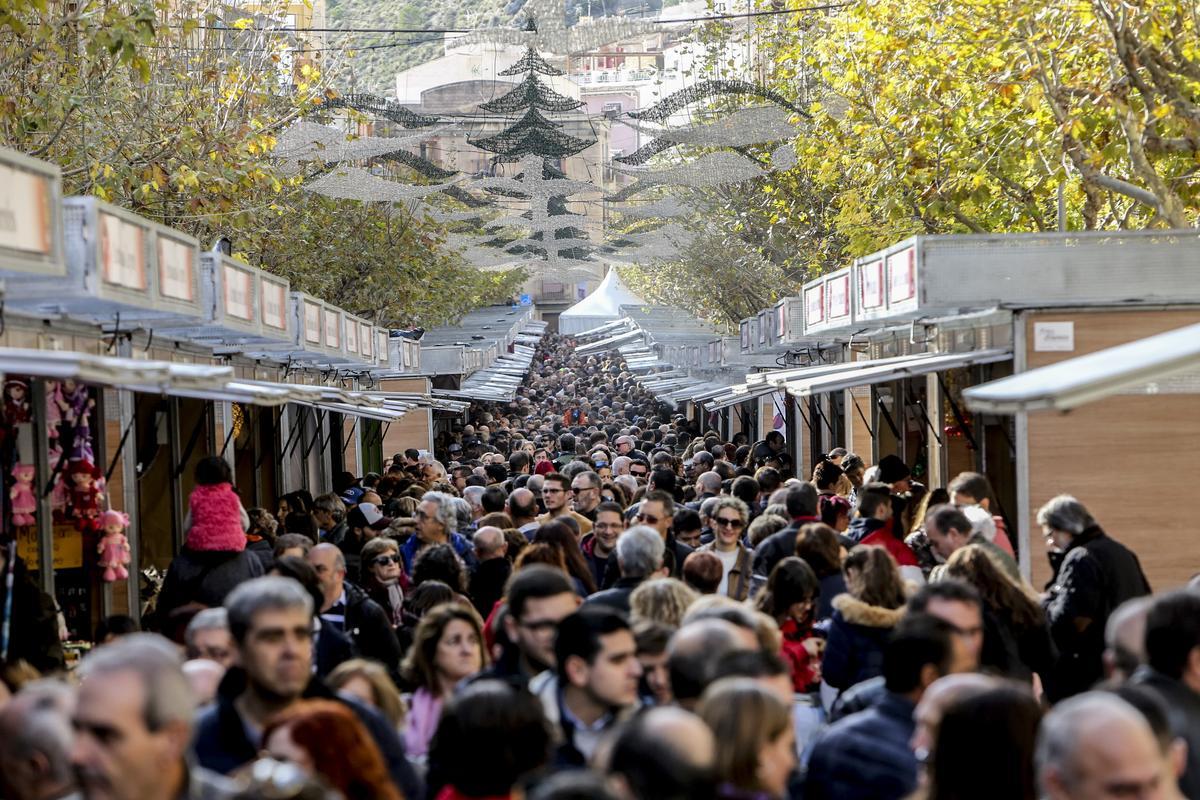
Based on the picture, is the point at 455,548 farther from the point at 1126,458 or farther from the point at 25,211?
the point at 1126,458

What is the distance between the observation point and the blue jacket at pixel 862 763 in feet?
18.1

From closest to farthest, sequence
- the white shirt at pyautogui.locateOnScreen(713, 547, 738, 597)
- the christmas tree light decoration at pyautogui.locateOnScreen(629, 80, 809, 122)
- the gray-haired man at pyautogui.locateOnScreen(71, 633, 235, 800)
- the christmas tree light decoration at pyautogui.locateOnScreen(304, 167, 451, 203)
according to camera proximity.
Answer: the gray-haired man at pyautogui.locateOnScreen(71, 633, 235, 800) < the white shirt at pyautogui.locateOnScreen(713, 547, 738, 597) < the christmas tree light decoration at pyautogui.locateOnScreen(629, 80, 809, 122) < the christmas tree light decoration at pyautogui.locateOnScreen(304, 167, 451, 203)

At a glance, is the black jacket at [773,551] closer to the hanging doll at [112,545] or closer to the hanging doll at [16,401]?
the hanging doll at [112,545]

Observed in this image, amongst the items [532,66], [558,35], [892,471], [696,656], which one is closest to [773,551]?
[892,471]

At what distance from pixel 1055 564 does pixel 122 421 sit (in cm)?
695

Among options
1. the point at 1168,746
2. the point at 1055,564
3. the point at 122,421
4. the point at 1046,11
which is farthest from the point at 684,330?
the point at 1168,746

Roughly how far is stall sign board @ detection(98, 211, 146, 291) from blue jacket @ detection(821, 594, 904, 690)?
492 centimetres

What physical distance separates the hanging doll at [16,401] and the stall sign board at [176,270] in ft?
4.37

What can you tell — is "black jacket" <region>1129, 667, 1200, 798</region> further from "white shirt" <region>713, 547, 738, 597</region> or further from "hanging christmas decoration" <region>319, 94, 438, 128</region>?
"hanging christmas decoration" <region>319, 94, 438, 128</region>

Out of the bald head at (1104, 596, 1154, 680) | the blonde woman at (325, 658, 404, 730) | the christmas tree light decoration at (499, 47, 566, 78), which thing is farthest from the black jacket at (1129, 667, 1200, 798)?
the christmas tree light decoration at (499, 47, 566, 78)

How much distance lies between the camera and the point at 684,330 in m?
47.9

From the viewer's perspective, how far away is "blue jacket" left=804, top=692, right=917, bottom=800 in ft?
18.1

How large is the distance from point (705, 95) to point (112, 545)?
1735 cm

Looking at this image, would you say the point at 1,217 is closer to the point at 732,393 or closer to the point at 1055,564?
the point at 1055,564
